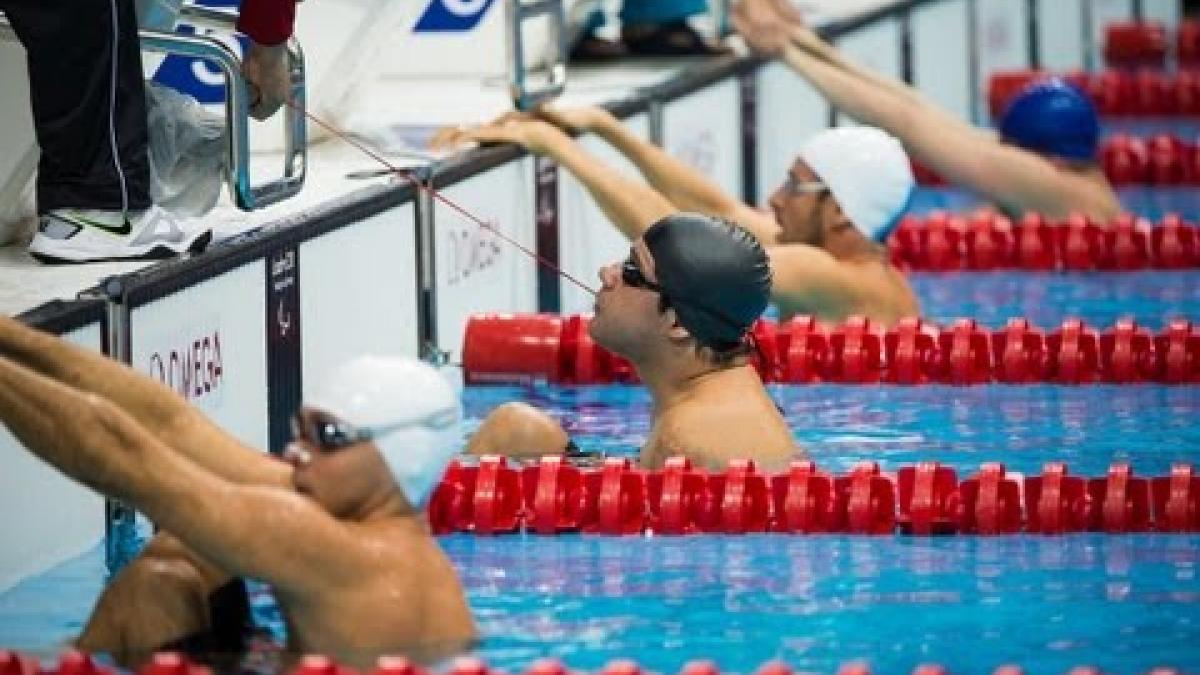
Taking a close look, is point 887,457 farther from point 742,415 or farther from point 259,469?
point 259,469

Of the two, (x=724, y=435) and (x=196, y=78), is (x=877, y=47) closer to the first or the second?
(x=196, y=78)

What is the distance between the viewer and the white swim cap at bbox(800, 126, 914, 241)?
830 centimetres

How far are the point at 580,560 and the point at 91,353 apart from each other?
1.40 meters

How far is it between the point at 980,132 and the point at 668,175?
185cm

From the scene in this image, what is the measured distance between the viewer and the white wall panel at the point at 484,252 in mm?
8570

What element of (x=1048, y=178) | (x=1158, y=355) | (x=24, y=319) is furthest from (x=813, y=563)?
(x=1048, y=178)

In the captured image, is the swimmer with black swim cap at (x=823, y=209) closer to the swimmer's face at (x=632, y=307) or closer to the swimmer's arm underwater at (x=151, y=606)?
the swimmer's face at (x=632, y=307)

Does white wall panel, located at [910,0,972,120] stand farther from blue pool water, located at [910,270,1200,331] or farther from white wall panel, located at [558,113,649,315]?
white wall panel, located at [558,113,649,315]

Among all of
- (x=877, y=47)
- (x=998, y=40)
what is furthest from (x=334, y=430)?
(x=998, y=40)

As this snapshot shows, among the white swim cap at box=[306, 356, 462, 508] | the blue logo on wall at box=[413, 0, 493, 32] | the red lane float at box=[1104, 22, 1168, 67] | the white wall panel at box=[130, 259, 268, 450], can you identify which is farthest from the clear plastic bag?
the red lane float at box=[1104, 22, 1168, 67]

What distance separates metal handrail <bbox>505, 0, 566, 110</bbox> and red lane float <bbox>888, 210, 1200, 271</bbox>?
5.09 feet

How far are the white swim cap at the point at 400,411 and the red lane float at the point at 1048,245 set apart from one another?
5214 millimetres

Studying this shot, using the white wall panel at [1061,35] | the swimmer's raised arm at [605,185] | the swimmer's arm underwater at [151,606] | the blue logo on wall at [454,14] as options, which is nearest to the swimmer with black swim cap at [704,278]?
the swimmer's arm underwater at [151,606]

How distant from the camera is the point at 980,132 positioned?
34.0ft
